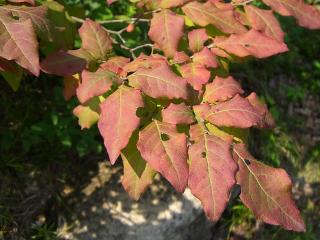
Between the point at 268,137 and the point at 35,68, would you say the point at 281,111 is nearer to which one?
the point at 268,137

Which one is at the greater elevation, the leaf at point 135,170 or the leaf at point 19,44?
the leaf at point 19,44

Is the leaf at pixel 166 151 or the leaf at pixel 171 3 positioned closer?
the leaf at pixel 166 151

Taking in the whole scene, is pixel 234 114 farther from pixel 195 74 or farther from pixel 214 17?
pixel 214 17

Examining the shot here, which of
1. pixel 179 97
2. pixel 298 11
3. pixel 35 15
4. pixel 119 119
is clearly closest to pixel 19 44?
pixel 35 15

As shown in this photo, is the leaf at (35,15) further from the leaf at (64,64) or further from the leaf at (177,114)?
the leaf at (177,114)

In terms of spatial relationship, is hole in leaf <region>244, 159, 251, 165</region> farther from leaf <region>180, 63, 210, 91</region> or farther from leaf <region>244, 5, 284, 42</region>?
leaf <region>244, 5, 284, 42</region>

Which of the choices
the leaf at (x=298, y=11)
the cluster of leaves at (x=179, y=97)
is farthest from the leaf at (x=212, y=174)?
the leaf at (x=298, y=11)

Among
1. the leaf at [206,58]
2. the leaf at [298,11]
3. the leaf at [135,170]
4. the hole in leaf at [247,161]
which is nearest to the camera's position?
the hole in leaf at [247,161]
